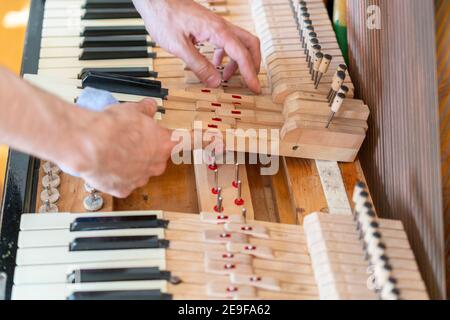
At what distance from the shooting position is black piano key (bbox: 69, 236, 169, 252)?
1.84 metres

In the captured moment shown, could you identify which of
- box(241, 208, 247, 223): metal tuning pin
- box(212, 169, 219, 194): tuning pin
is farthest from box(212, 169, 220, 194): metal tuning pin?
box(241, 208, 247, 223): metal tuning pin

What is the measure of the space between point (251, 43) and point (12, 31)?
6.46 feet

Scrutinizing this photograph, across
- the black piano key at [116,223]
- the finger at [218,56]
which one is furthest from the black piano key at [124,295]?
the finger at [218,56]

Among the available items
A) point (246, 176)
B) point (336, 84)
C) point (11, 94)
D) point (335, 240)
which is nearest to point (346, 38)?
point (336, 84)

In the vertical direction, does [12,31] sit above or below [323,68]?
above

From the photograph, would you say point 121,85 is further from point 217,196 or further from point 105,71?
point 217,196

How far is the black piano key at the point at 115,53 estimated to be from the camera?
2566 mm

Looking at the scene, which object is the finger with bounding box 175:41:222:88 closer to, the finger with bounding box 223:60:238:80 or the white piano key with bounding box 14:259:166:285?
the finger with bounding box 223:60:238:80

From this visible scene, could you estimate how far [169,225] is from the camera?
6.31ft

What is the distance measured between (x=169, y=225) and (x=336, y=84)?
71 cm

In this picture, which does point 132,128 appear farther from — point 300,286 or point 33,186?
point 300,286

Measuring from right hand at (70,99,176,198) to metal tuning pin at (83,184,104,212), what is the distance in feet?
0.74

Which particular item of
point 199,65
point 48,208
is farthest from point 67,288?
point 199,65

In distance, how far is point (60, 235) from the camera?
188cm
